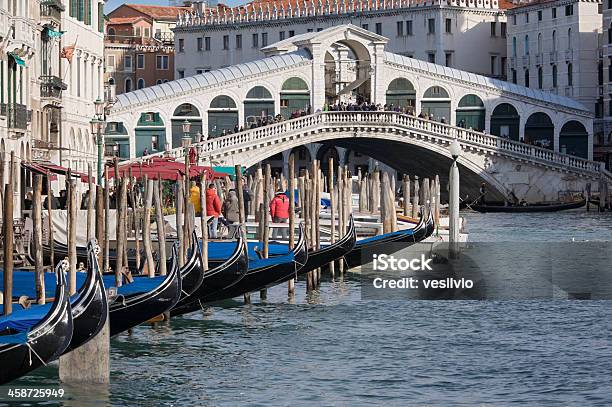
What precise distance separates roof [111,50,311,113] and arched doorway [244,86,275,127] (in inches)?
17.9

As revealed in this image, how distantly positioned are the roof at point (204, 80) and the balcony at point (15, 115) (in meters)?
17.6

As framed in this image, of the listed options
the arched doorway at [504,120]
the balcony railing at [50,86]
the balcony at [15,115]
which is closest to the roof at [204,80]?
the arched doorway at [504,120]

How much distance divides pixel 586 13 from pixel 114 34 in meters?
16.9

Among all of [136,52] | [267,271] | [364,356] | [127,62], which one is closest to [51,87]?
[267,271]

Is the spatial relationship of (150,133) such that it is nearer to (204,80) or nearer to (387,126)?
(204,80)

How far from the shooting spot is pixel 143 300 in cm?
1416

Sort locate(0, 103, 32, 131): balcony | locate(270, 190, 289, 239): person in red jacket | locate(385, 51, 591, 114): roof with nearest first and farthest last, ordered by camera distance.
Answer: locate(270, 190, 289, 239): person in red jacket
locate(0, 103, 32, 131): balcony
locate(385, 51, 591, 114): roof

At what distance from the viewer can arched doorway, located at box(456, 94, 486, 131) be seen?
153 ft

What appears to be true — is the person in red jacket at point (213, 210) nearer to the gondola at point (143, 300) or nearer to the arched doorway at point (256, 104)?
the gondola at point (143, 300)

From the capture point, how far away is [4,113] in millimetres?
23344

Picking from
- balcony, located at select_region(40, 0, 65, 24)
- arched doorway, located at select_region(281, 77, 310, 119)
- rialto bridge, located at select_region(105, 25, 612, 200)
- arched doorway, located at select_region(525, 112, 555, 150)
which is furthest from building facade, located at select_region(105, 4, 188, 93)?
balcony, located at select_region(40, 0, 65, 24)

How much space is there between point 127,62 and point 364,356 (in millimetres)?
46244

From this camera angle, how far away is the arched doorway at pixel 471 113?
46.7 metres

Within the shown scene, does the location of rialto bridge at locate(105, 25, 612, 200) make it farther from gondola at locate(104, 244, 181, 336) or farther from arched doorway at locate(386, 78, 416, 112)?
gondola at locate(104, 244, 181, 336)
